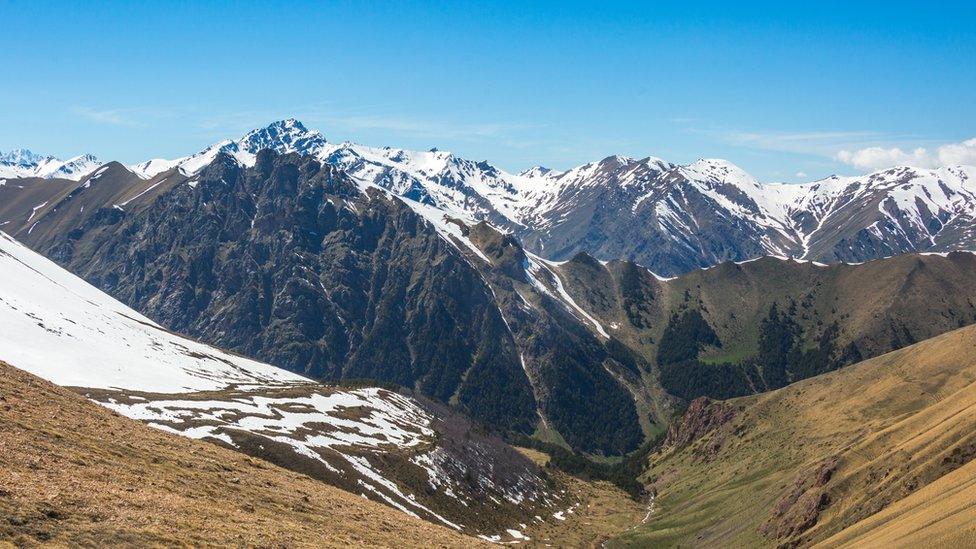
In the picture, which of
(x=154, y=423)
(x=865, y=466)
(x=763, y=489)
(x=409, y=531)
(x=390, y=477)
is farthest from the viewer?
(x=763, y=489)

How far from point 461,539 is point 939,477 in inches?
2489

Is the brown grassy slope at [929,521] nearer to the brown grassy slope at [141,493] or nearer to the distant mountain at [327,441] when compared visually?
the brown grassy slope at [141,493]

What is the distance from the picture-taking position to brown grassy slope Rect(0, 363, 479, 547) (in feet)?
142

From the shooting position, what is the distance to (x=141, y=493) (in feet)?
170

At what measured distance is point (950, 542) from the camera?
6150 cm

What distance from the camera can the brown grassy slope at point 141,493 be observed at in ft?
142

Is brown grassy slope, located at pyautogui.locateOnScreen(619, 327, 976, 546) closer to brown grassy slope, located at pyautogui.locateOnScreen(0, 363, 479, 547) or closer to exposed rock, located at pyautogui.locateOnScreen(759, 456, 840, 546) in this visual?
exposed rock, located at pyautogui.locateOnScreen(759, 456, 840, 546)

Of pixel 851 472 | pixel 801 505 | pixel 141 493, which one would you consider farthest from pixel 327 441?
pixel 141 493

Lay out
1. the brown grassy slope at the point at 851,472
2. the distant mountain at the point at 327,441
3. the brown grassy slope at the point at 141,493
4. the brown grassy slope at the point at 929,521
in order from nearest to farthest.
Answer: the brown grassy slope at the point at 141,493, the brown grassy slope at the point at 929,521, the brown grassy slope at the point at 851,472, the distant mountain at the point at 327,441

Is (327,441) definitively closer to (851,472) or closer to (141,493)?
(851,472)

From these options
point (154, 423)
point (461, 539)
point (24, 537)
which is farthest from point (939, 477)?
point (154, 423)

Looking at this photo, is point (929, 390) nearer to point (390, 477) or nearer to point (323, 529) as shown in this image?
point (390, 477)

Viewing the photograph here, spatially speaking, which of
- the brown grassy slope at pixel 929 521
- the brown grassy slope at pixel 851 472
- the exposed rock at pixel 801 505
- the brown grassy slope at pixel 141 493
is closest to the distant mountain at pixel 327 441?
the brown grassy slope at pixel 851 472

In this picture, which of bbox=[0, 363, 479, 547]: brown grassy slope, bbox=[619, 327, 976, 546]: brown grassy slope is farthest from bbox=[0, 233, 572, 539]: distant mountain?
bbox=[0, 363, 479, 547]: brown grassy slope
